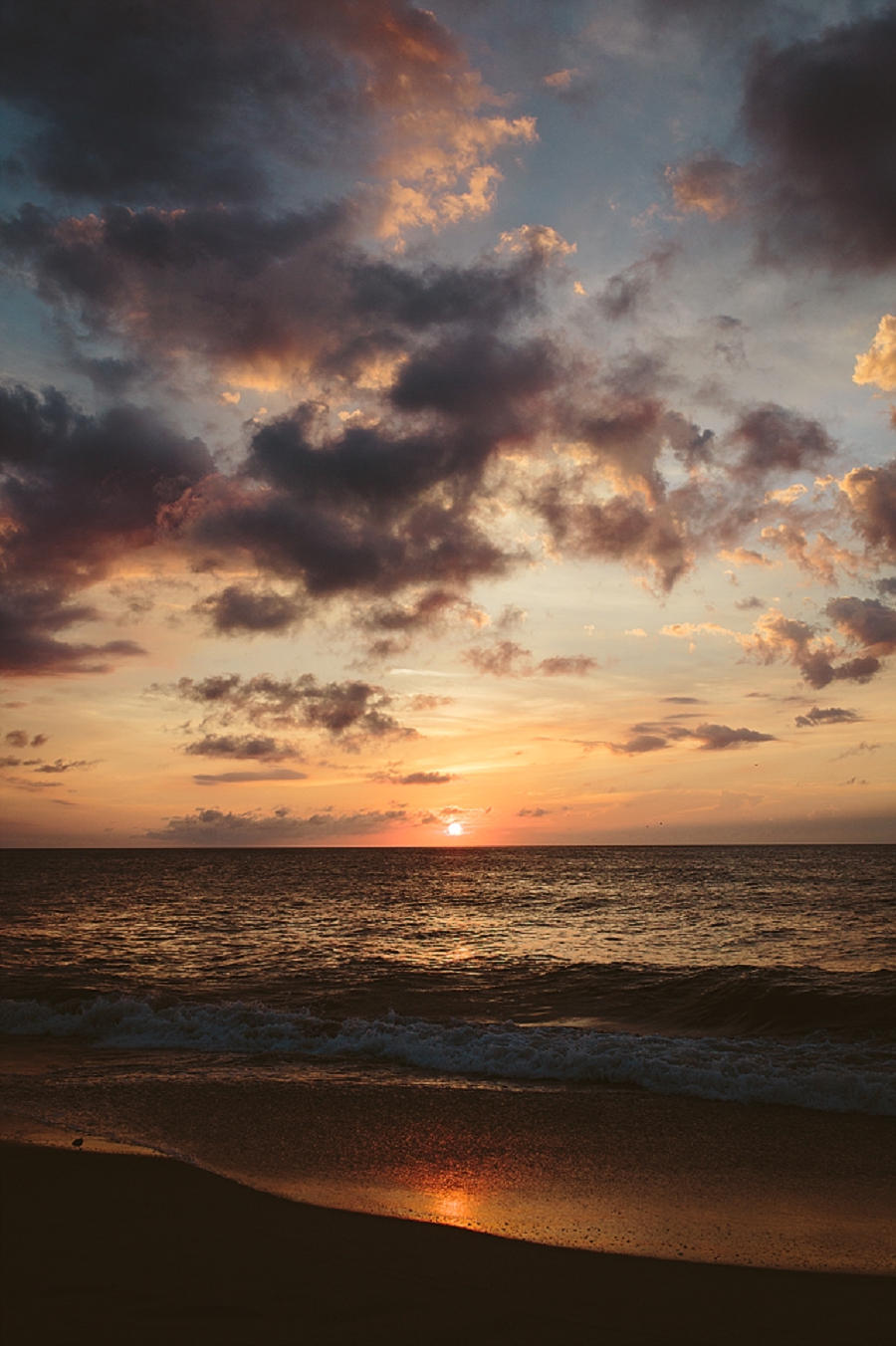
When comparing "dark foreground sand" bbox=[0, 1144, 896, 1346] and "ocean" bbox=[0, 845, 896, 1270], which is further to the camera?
"ocean" bbox=[0, 845, 896, 1270]

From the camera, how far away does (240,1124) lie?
10.0 m

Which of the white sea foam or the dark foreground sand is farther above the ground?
the dark foreground sand

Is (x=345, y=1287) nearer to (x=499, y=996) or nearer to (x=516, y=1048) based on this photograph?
(x=516, y=1048)

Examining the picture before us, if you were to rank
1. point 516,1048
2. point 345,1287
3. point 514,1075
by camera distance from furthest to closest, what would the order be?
1. point 516,1048
2. point 514,1075
3. point 345,1287

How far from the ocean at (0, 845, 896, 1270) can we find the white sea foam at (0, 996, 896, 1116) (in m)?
0.06

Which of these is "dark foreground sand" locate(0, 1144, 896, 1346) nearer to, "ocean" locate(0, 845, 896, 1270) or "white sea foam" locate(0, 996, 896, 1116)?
"ocean" locate(0, 845, 896, 1270)

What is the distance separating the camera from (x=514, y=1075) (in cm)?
1314

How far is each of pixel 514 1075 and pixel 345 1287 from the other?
7899mm

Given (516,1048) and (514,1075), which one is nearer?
(514,1075)

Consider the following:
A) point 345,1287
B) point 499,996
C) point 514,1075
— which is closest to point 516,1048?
point 514,1075

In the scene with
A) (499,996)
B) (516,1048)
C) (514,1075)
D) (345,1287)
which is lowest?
(499,996)

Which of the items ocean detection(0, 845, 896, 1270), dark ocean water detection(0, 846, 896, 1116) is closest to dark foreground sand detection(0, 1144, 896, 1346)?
ocean detection(0, 845, 896, 1270)

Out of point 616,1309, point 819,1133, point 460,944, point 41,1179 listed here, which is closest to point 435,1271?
point 616,1309

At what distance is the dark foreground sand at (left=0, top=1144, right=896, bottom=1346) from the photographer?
205 inches
